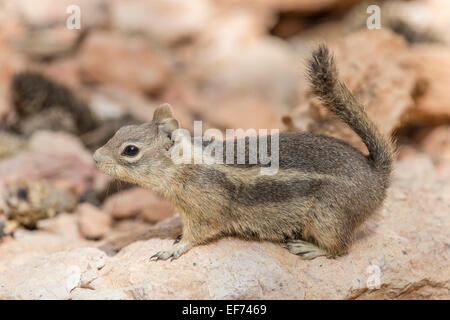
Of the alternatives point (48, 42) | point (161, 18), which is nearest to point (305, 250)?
point (48, 42)

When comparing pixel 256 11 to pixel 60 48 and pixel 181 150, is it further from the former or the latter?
pixel 181 150

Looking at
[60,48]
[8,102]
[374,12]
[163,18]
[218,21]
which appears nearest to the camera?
[8,102]

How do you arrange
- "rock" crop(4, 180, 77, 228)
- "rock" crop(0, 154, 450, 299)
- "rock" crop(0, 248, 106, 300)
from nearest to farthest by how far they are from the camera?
"rock" crop(0, 154, 450, 299) < "rock" crop(0, 248, 106, 300) < "rock" crop(4, 180, 77, 228)

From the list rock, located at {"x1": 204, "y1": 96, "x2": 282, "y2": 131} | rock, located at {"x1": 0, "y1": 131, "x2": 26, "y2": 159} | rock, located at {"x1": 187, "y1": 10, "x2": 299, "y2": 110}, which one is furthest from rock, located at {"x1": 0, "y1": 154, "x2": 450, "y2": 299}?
rock, located at {"x1": 187, "y1": 10, "x2": 299, "y2": 110}

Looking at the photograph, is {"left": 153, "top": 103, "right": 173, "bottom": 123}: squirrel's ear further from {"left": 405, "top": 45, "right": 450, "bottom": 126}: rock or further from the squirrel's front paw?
{"left": 405, "top": 45, "right": 450, "bottom": 126}: rock

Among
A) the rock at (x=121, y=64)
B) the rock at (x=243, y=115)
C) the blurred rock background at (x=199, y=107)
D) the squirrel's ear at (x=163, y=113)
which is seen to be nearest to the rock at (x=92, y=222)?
the blurred rock background at (x=199, y=107)

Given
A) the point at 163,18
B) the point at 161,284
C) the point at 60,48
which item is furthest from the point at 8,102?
the point at 161,284

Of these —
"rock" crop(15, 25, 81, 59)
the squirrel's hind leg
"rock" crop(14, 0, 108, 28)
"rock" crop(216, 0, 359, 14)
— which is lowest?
the squirrel's hind leg
